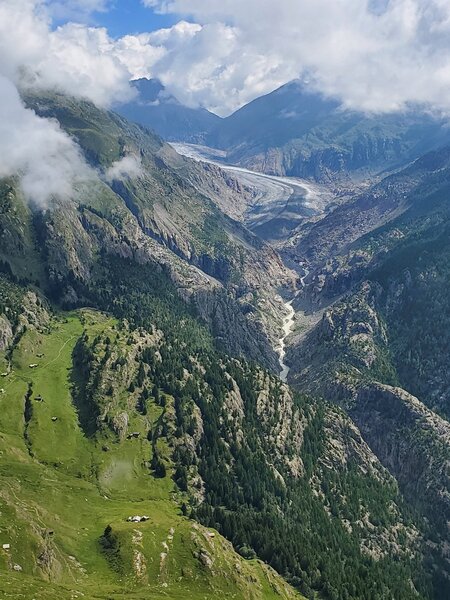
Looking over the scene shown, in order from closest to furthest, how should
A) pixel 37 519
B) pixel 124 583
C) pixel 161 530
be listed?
pixel 124 583, pixel 37 519, pixel 161 530

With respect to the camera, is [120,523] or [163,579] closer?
[163,579]

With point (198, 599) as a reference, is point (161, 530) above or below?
above

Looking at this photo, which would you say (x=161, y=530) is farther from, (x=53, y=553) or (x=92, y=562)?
(x=53, y=553)

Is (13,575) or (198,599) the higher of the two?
(13,575)

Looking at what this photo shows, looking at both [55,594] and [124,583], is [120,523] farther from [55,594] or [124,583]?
[55,594]

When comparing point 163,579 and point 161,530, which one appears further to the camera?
point 161,530

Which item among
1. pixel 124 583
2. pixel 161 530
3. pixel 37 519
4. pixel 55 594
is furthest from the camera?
pixel 161 530

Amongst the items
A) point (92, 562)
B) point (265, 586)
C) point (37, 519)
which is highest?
point (37, 519)

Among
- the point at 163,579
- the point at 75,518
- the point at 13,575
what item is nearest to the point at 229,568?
the point at 163,579

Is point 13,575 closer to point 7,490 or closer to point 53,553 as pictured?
point 53,553

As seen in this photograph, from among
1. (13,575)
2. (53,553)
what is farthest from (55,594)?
(53,553)
